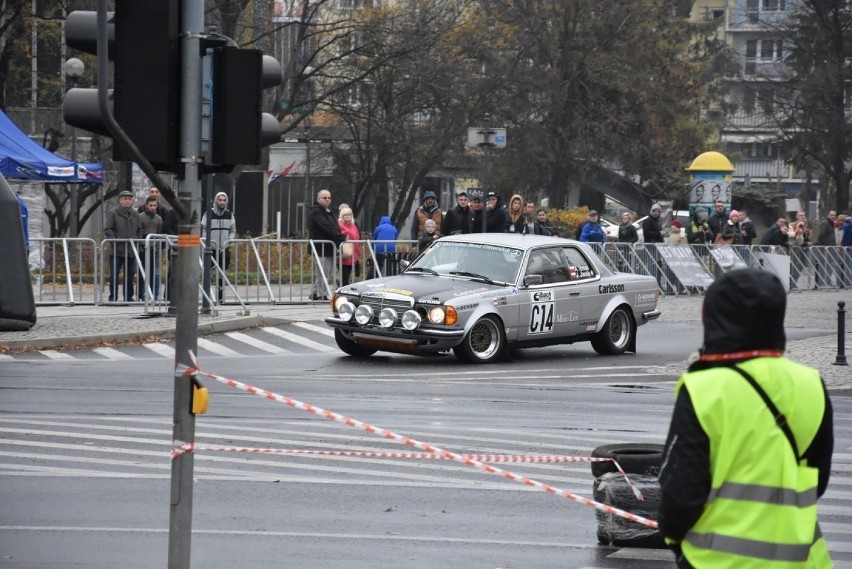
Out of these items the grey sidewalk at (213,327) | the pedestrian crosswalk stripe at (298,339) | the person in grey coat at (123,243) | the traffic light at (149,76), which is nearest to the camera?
the traffic light at (149,76)

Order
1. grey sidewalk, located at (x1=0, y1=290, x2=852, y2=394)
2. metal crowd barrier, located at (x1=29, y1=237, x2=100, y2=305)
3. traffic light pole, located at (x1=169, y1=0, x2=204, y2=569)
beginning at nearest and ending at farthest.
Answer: traffic light pole, located at (x1=169, y1=0, x2=204, y2=569) → grey sidewalk, located at (x1=0, y1=290, x2=852, y2=394) → metal crowd barrier, located at (x1=29, y1=237, x2=100, y2=305)

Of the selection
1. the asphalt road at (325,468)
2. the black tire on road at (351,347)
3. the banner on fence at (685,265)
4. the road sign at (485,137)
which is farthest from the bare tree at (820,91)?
the asphalt road at (325,468)

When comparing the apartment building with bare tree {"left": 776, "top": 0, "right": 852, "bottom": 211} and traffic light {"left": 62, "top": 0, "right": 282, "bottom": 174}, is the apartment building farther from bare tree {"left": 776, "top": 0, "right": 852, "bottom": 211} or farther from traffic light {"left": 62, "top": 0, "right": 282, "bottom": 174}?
traffic light {"left": 62, "top": 0, "right": 282, "bottom": 174}

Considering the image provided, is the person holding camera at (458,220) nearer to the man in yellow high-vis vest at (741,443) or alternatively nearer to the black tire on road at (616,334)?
the black tire on road at (616,334)

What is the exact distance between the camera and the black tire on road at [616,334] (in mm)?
19406

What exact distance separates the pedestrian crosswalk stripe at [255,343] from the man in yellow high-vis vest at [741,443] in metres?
15.2

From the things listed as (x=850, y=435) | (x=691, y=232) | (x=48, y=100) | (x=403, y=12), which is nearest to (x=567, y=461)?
(x=850, y=435)

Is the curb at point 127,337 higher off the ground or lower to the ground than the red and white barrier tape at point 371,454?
lower

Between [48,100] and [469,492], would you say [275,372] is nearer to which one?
[469,492]

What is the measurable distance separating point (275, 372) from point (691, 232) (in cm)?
2053

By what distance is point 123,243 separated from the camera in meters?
23.1

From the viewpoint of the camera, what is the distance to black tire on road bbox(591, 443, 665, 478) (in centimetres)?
782

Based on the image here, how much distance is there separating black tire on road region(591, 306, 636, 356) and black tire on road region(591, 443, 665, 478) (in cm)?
1132

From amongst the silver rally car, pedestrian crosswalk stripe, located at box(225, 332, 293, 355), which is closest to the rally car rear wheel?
the silver rally car
